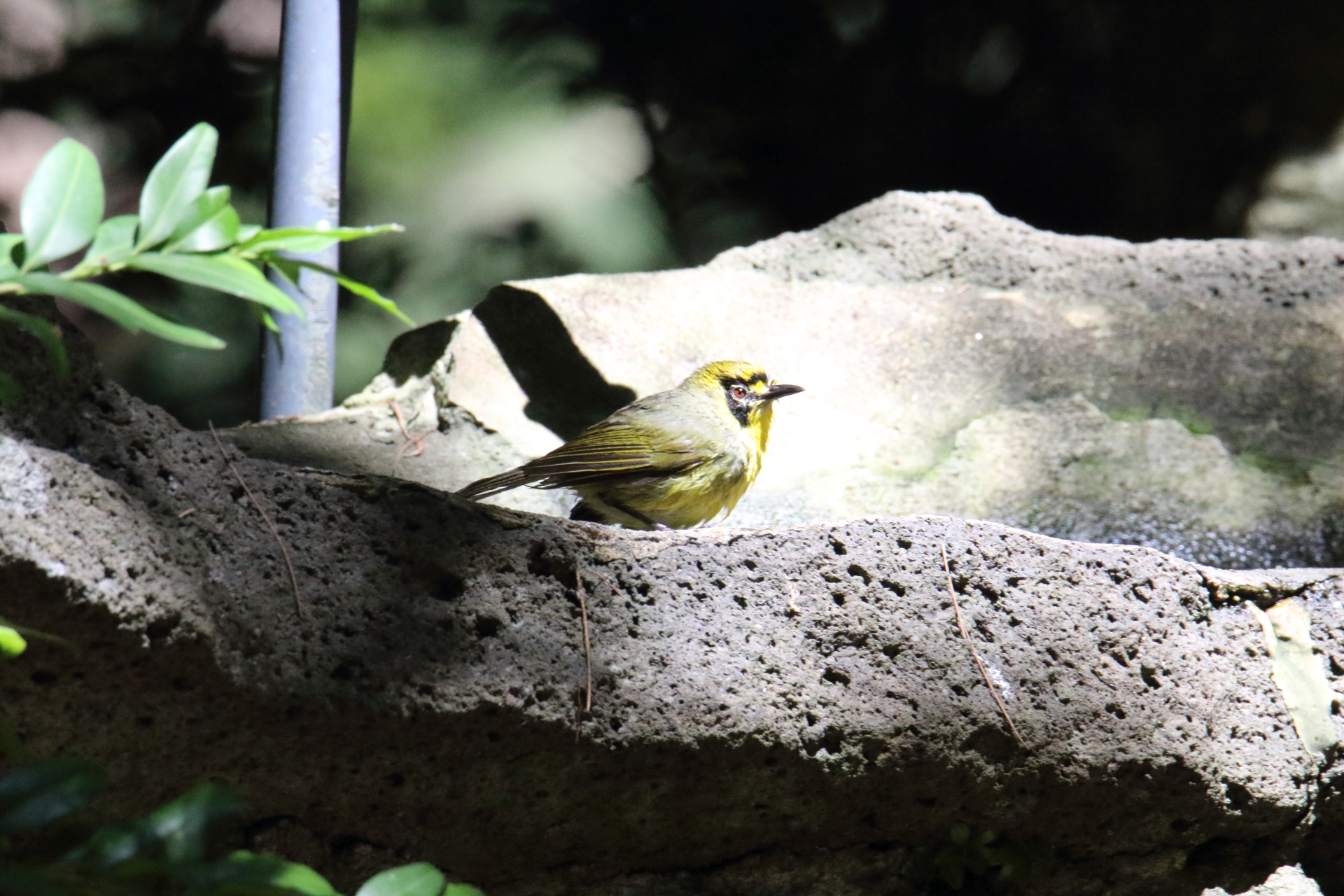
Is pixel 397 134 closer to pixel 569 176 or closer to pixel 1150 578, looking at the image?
pixel 569 176

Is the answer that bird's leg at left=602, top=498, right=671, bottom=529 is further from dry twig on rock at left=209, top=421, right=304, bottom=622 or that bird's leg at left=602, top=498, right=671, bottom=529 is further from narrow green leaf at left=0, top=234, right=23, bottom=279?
narrow green leaf at left=0, top=234, right=23, bottom=279

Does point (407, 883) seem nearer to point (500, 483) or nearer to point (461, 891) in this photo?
point (461, 891)

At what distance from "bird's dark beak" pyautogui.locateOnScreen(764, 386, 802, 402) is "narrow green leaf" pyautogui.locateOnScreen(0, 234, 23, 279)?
302 cm

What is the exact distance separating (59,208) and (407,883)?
86 cm

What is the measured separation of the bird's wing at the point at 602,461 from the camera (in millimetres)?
3773

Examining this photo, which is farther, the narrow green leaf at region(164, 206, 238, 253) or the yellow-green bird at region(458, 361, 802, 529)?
the yellow-green bird at region(458, 361, 802, 529)

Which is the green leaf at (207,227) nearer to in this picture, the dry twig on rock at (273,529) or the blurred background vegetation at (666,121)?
the dry twig on rock at (273,529)

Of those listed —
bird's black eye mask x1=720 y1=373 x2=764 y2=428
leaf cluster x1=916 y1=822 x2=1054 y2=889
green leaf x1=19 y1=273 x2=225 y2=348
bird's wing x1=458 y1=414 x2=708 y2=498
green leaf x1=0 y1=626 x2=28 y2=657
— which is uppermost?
bird's black eye mask x1=720 y1=373 x2=764 y2=428

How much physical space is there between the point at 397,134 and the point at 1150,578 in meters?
5.34

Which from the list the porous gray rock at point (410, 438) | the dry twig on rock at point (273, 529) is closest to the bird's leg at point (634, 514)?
the porous gray rock at point (410, 438)

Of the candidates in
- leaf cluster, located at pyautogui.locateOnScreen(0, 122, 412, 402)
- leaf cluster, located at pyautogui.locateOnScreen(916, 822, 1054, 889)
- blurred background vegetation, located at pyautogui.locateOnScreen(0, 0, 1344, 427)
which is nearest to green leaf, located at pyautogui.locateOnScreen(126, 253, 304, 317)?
leaf cluster, located at pyautogui.locateOnScreen(0, 122, 412, 402)

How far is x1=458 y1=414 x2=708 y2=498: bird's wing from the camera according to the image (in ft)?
12.4

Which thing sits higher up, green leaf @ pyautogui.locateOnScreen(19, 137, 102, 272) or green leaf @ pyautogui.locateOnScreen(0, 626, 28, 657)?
green leaf @ pyautogui.locateOnScreen(19, 137, 102, 272)

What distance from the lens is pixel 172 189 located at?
5.07 feet
